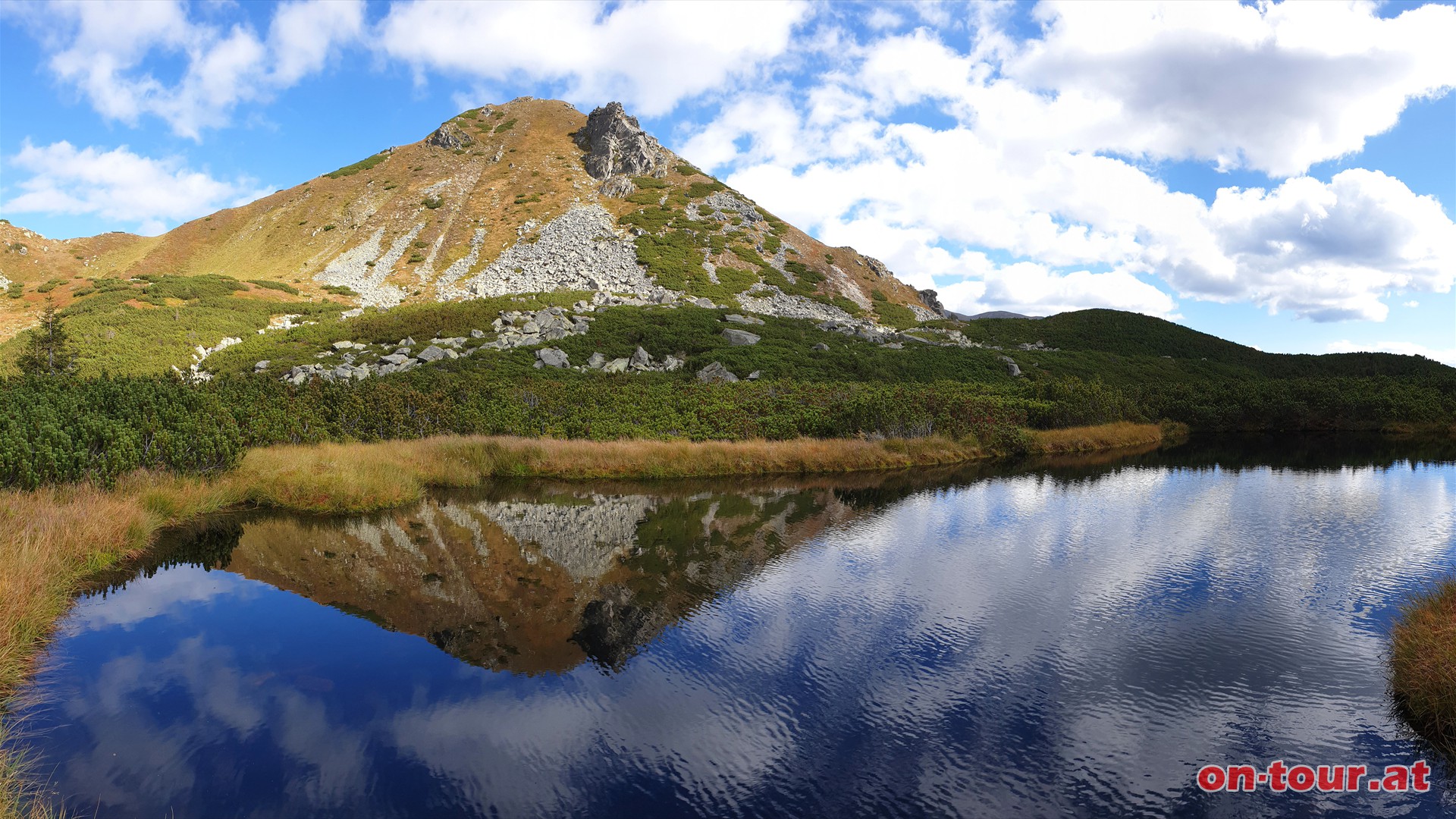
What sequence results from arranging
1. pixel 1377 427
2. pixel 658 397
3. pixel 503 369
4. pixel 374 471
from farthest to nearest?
pixel 1377 427 → pixel 503 369 → pixel 658 397 → pixel 374 471

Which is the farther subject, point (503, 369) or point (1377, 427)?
point (1377, 427)

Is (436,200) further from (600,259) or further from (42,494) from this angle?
(42,494)

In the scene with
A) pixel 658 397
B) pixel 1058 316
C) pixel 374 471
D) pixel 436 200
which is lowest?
pixel 374 471

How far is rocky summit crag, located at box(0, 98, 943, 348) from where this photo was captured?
7612 cm

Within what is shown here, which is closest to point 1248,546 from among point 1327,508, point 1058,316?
point 1327,508

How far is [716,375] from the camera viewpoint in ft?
152

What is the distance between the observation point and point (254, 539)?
18156 millimetres

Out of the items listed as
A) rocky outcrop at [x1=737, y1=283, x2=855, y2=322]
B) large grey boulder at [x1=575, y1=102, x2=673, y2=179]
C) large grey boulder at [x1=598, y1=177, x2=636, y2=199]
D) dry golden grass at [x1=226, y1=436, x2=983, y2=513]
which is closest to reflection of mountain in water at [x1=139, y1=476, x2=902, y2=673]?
dry golden grass at [x1=226, y1=436, x2=983, y2=513]

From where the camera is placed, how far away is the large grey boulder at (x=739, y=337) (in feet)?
182

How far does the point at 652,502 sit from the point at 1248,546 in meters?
17.5

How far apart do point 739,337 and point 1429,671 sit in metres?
48.1

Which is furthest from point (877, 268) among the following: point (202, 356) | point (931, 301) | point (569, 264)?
point (202, 356)

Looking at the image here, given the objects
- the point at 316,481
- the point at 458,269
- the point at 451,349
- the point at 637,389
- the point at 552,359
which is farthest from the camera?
the point at 458,269

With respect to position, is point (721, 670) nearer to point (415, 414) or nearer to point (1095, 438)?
point (415, 414)
